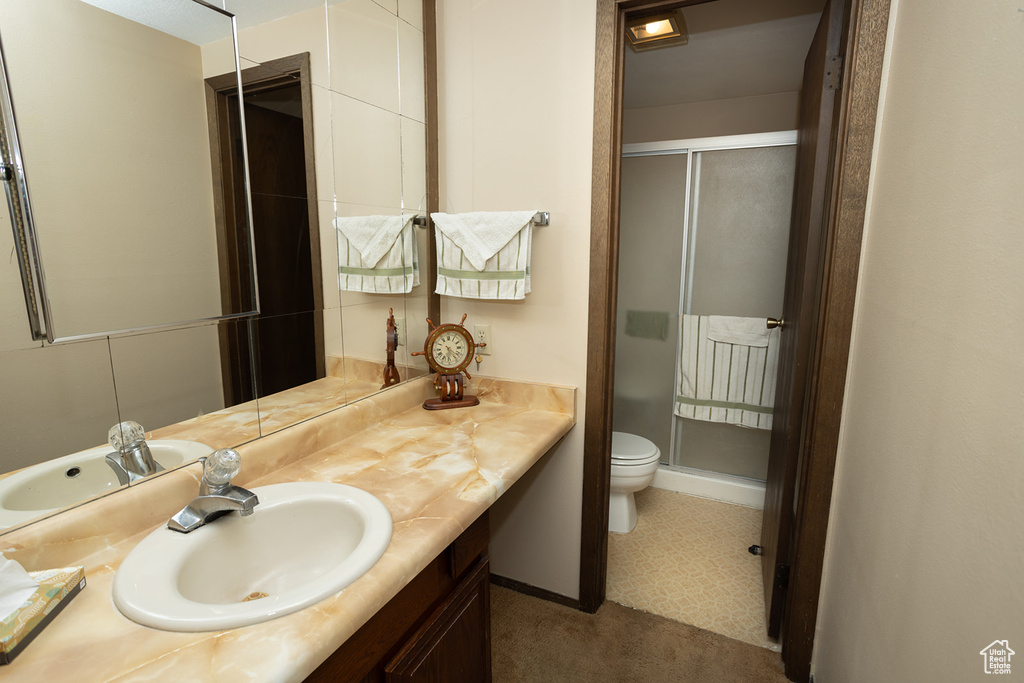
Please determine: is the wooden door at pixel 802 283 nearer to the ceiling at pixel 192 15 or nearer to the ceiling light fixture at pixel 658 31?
the ceiling light fixture at pixel 658 31

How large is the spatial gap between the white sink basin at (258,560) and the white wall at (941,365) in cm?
88

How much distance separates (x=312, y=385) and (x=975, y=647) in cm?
141

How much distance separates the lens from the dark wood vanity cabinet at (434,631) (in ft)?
2.82

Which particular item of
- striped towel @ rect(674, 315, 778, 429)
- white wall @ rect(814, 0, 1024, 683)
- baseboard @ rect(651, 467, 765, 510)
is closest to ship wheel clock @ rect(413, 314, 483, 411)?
white wall @ rect(814, 0, 1024, 683)

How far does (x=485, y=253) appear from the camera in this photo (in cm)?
166

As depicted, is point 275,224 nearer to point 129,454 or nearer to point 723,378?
point 129,454

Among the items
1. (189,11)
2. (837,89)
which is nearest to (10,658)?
(189,11)

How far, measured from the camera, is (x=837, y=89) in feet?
4.51

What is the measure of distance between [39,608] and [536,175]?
1.52 metres

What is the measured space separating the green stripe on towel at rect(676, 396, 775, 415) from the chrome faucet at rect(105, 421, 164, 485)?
2495 mm

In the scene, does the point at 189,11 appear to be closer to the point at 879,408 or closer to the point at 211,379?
the point at 211,379

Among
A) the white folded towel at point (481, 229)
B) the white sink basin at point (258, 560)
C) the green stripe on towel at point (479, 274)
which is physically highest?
the white folded towel at point (481, 229)

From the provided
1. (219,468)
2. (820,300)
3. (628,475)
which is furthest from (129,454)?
(628,475)

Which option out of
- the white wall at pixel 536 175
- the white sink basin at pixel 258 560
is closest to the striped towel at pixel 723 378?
the white wall at pixel 536 175
